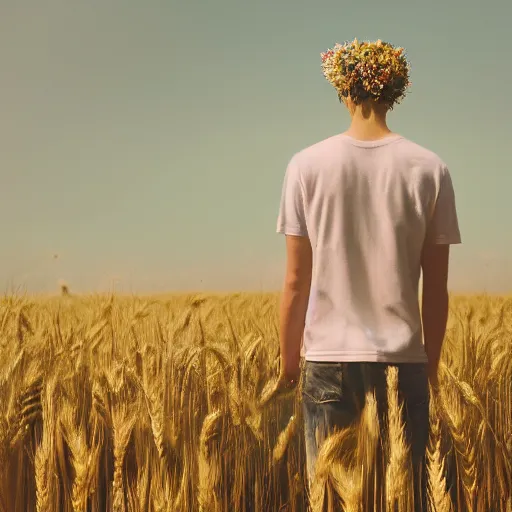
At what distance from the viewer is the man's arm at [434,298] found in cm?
176

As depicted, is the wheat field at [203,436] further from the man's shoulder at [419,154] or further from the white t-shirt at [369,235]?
the man's shoulder at [419,154]

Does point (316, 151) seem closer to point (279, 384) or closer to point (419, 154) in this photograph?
point (419, 154)

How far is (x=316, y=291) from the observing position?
174cm

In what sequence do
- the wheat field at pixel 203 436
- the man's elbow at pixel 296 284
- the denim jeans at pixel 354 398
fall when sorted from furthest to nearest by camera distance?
1. the man's elbow at pixel 296 284
2. the denim jeans at pixel 354 398
3. the wheat field at pixel 203 436

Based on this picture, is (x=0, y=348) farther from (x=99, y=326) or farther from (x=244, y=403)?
(x=244, y=403)

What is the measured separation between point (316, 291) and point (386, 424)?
387mm

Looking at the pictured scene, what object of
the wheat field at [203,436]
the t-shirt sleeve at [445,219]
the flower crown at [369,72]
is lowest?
the wheat field at [203,436]

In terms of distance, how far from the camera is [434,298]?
5.92ft

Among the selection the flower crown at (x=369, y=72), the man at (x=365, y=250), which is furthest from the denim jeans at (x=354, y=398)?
the flower crown at (x=369, y=72)

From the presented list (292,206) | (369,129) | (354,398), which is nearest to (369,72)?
(369,129)

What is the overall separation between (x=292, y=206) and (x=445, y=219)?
0.40 metres

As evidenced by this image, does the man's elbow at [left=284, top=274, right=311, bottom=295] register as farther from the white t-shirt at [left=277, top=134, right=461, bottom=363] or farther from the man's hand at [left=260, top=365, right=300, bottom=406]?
the man's hand at [left=260, top=365, right=300, bottom=406]

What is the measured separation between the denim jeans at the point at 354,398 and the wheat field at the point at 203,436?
56mm

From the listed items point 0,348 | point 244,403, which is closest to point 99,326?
A: point 0,348
